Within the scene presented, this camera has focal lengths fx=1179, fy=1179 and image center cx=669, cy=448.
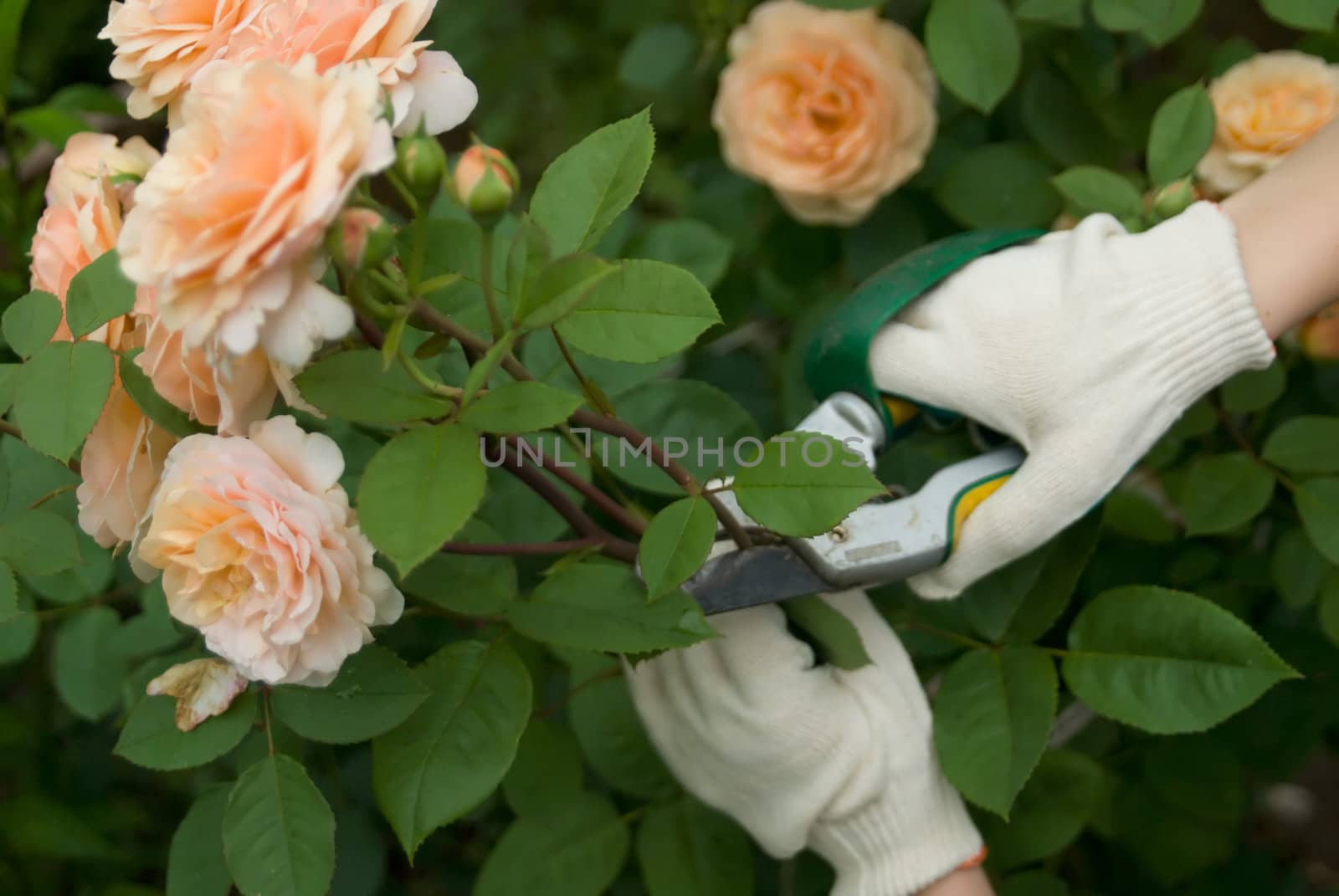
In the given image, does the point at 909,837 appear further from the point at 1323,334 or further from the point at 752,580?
the point at 1323,334

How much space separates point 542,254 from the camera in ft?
1.83

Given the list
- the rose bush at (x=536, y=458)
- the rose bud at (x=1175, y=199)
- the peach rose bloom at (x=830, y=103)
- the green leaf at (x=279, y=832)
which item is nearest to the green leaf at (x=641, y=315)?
the rose bush at (x=536, y=458)

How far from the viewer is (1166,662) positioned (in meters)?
0.79

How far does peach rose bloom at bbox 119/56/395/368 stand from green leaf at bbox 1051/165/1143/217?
60cm

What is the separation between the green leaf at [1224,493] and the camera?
95 cm

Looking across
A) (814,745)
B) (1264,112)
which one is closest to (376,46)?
(814,745)

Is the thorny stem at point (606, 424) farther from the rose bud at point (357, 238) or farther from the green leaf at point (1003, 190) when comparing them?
the green leaf at point (1003, 190)

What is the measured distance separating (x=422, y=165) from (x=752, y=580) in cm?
35

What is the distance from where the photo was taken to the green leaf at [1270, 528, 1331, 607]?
981mm

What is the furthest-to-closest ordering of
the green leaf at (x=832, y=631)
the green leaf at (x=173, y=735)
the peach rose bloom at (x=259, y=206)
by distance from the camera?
the green leaf at (x=832, y=631)
the green leaf at (x=173, y=735)
the peach rose bloom at (x=259, y=206)

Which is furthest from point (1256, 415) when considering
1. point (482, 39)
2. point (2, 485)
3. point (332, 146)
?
point (482, 39)

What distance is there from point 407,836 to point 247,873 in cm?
9

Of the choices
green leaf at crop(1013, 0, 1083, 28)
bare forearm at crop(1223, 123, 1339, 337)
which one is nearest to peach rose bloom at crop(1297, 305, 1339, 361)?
bare forearm at crop(1223, 123, 1339, 337)

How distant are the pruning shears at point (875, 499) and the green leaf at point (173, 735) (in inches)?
11.0
